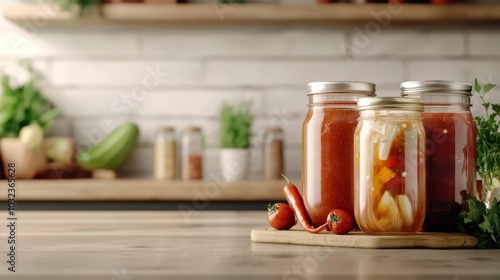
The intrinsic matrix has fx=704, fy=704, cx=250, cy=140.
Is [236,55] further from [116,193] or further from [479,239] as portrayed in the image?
[479,239]

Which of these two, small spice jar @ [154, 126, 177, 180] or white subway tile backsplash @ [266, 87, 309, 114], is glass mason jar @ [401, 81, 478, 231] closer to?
small spice jar @ [154, 126, 177, 180]

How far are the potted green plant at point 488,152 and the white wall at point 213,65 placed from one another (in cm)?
215

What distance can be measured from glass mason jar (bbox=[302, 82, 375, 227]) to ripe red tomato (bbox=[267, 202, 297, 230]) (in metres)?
0.04

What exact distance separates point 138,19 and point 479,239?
227 centimetres

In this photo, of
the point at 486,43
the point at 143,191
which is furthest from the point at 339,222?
the point at 486,43

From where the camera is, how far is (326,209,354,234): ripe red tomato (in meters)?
1.04

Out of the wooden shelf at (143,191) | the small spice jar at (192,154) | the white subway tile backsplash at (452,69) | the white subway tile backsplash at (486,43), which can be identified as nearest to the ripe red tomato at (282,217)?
the wooden shelf at (143,191)

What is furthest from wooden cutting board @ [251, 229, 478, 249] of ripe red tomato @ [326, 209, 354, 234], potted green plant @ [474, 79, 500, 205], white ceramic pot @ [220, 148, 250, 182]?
white ceramic pot @ [220, 148, 250, 182]

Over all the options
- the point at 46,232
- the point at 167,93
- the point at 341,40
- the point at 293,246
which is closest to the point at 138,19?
the point at 167,93

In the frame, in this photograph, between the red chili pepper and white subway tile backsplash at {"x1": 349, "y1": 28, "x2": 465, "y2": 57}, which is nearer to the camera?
the red chili pepper

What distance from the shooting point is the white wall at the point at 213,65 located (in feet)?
10.8

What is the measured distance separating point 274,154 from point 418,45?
0.88m

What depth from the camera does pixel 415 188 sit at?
1.00 metres

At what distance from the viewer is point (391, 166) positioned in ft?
3.26
